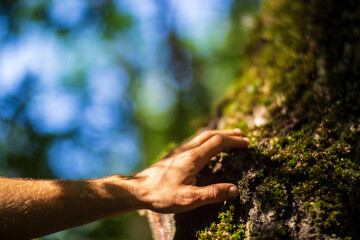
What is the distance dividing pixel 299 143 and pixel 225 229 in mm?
1095

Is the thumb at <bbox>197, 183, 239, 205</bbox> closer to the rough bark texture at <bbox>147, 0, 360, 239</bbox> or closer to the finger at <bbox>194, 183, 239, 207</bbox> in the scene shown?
the finger at <bbox>194, 183, 239, 207</bbox>

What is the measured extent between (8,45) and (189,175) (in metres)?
12.2

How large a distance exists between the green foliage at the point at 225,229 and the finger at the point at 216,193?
116 mm

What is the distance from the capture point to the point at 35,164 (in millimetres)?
10930

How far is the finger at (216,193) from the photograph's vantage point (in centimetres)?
203

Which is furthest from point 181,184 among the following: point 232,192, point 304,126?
point 304,126

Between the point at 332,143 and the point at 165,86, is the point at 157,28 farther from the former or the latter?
the point at 332,143

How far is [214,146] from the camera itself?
239 cm

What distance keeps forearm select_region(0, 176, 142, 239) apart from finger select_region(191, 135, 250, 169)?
758mm

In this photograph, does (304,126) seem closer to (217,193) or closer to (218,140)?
(218,140)

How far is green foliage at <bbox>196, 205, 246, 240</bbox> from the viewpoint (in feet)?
6.38

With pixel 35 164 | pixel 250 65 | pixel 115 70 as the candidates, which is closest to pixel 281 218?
pixel 250 65

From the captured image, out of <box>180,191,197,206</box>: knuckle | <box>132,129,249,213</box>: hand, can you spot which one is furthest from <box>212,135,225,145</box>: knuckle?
<box>180,191,197,206</box>: knuckle

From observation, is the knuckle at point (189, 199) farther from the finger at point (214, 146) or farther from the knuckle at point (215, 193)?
the finger at point (214, 146)
